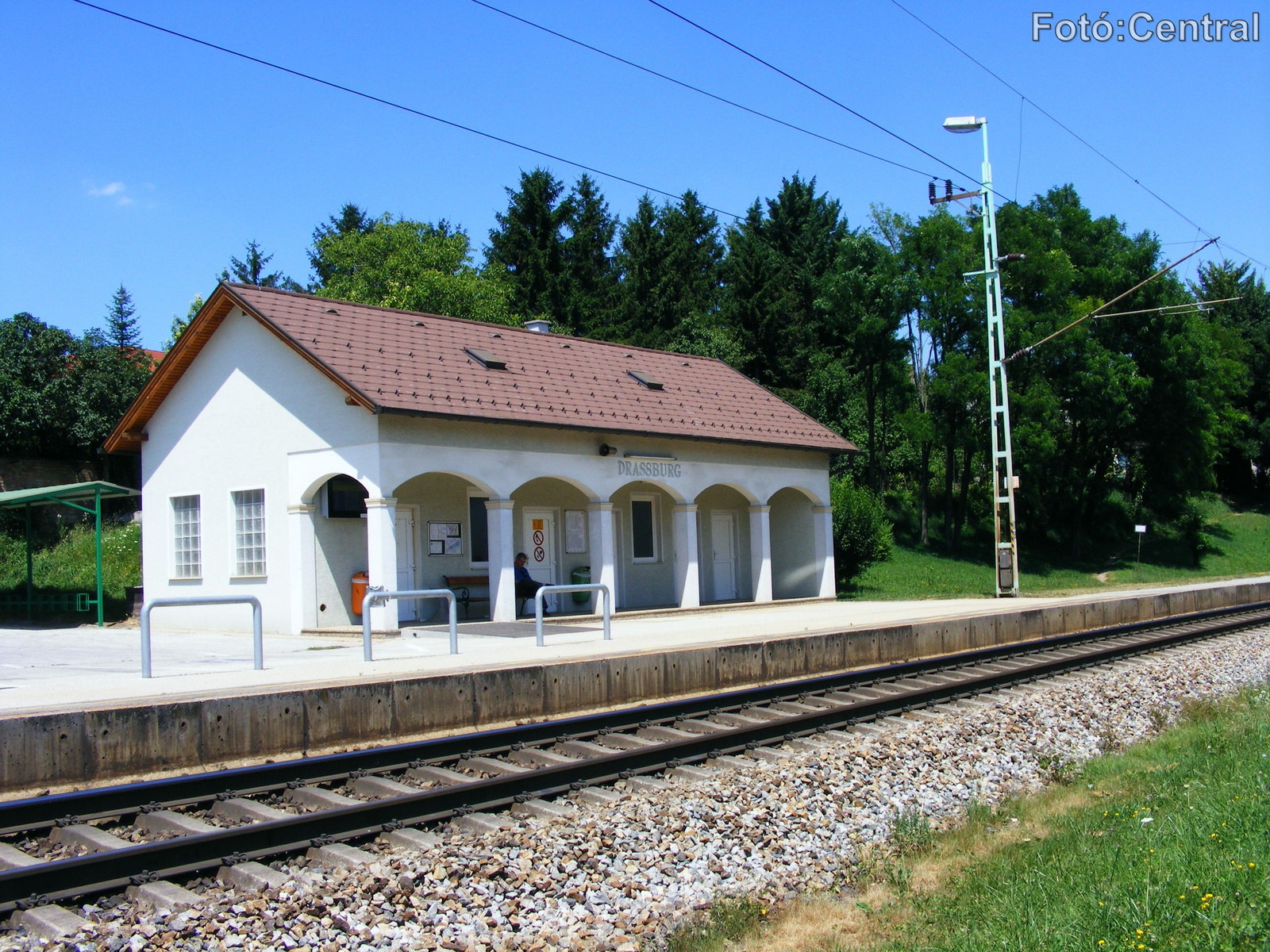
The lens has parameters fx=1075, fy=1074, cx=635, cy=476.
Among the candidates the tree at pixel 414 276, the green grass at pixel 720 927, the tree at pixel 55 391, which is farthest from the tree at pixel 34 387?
the green grass at pixel 720 927

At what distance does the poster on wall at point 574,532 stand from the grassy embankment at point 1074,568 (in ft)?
29.6

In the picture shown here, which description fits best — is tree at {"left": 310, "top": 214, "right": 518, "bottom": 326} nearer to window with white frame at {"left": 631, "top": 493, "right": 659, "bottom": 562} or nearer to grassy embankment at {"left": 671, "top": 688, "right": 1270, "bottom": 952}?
window with white frame at {"left": 631, "top": 493, "right": 659, "bottom": 562}

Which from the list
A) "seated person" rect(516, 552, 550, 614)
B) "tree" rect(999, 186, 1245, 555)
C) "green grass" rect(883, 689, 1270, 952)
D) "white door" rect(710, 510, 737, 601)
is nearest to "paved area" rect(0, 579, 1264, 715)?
"seated person" rect(516, 552, 550, 614)

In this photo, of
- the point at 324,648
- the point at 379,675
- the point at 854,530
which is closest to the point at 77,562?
the point at 324,648

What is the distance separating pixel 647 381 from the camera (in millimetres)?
25078

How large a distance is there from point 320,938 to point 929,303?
39.9 metres

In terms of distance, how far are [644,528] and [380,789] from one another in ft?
57.6

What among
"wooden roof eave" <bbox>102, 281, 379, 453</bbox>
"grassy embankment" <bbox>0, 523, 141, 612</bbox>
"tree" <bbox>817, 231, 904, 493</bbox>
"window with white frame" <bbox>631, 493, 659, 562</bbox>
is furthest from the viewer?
"tree" <bbox>817, 231, 904, 493</bbox>

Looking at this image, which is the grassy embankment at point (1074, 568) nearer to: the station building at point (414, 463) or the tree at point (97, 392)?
the station building at point (414, 463)

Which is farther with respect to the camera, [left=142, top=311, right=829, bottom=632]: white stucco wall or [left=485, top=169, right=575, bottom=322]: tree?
[left=485, top=169, right=575, bottom=322]: tree

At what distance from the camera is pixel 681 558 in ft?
77.9

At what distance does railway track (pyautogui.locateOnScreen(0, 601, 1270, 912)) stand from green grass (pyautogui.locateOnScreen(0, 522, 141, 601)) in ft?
74.8

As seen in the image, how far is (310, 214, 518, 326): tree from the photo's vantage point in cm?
4178

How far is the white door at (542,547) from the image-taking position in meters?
22.6
